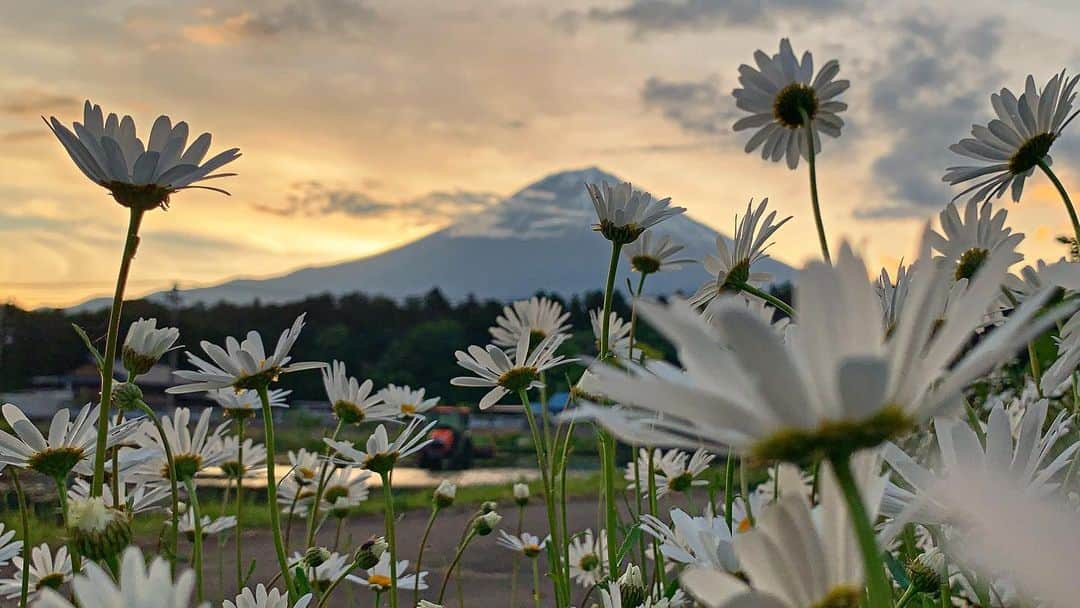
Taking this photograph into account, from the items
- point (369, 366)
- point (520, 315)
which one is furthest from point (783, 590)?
point (369, 366)

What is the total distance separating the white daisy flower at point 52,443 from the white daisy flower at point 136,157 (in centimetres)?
19

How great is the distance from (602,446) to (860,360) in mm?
720

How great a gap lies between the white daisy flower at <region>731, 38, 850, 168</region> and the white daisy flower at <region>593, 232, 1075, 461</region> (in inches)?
35.0

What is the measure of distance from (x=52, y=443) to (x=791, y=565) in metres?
0.67

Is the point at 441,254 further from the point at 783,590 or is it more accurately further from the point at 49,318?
the point at 783,590

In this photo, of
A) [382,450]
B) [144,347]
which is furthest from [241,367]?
[382,450]

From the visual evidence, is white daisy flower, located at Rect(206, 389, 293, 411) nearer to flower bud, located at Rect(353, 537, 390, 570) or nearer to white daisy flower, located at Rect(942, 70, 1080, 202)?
flower bud, located at Rect(353, 537, 390, 570)

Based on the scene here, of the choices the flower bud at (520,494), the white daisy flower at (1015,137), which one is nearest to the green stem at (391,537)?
the white daisy flower at (1015,137)

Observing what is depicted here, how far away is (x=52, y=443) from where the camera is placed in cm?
78

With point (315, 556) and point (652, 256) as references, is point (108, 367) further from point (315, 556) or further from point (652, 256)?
point (652, 256)

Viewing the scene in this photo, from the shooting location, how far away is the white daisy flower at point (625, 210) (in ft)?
3.65

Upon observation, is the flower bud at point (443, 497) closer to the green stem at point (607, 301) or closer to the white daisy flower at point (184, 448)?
the white daisy flower at point (184, 448)

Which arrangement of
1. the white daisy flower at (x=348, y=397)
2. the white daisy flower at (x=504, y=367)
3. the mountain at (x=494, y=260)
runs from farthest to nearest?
the mountain at (x=494, y=260), the white daisy flower at (x=348, y=397), the white daisy flower at (x=504, y=367)

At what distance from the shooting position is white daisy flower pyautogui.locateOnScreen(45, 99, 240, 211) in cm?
69
